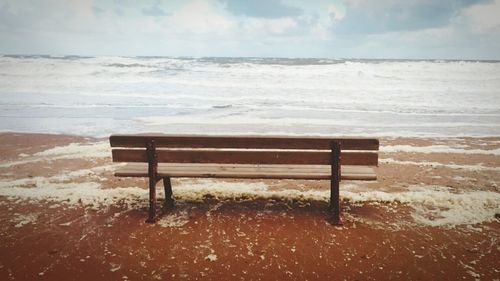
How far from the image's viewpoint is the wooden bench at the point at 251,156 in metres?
4.03

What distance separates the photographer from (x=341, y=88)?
76.3ft

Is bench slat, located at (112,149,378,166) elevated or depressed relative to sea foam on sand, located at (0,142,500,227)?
elevated

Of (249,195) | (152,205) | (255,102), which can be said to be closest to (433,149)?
(249,195)

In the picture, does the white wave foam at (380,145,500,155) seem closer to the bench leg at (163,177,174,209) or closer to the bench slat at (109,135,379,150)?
the bench slat at (109,135,379,150)

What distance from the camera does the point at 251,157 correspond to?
414cm

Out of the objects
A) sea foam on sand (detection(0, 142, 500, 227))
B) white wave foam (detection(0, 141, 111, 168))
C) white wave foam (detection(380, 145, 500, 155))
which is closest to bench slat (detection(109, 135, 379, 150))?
sea foam on sand (detection(0, 142, 500, 227))

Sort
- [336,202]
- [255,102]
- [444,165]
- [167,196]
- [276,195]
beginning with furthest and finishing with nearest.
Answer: [255,102] → [444,165] → [276,195] → [167,196] → [336,202]

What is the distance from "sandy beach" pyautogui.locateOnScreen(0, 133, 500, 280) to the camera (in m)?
3.41

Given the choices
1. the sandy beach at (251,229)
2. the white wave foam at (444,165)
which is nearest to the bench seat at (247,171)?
the sandy beach at (251,229)

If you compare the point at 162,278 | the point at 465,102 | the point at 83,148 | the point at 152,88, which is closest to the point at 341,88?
the point at 465,102

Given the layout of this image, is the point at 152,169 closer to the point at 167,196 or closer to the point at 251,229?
the point at 167,196

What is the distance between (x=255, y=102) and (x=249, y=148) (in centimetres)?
1371

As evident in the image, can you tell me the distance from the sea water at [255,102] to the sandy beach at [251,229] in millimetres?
4556

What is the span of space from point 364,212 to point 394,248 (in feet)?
3.23
